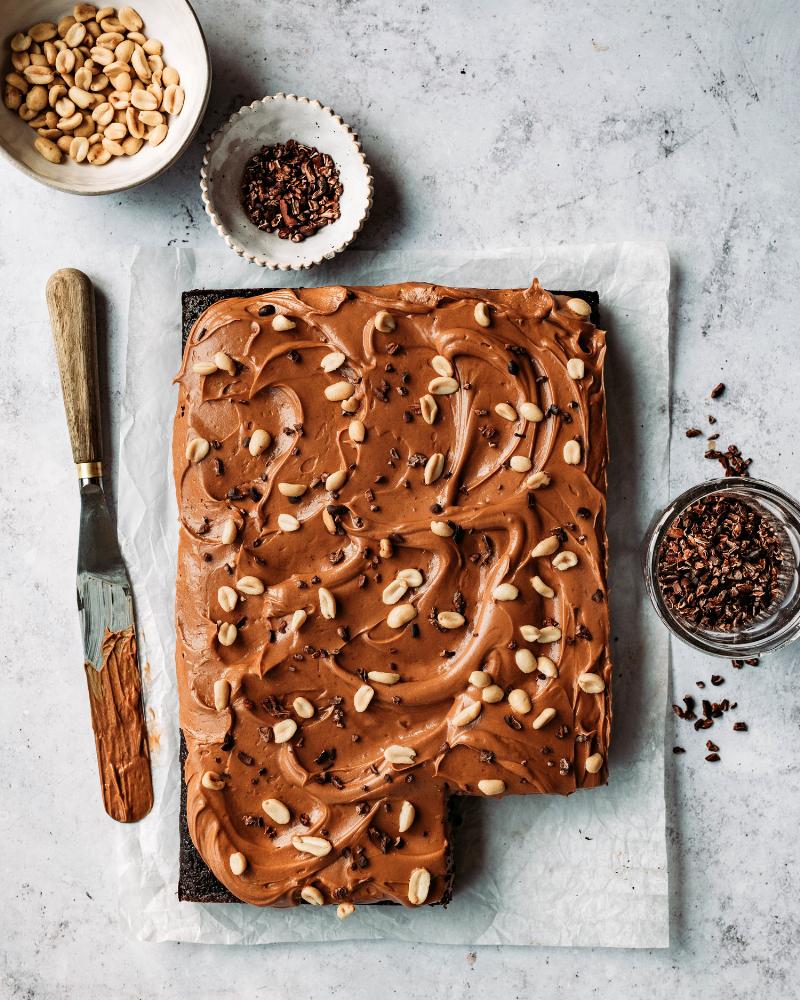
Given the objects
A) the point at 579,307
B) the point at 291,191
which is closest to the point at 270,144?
the point at 291,191

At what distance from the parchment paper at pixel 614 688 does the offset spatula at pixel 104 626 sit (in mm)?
49

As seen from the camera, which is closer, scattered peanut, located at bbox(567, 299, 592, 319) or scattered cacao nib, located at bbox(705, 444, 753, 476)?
scattered peanut, located at bbox(567, 299, 592, 319)

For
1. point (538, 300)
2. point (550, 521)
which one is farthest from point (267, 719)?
point (538, 300)

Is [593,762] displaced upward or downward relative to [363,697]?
downward

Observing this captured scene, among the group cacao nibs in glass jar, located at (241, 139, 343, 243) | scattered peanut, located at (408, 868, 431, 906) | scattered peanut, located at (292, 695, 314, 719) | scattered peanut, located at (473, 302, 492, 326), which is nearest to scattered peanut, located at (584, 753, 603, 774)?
scattered peanut, located at (408, 868, 431, 906)

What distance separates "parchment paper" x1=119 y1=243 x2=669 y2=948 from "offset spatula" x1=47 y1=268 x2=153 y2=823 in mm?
49

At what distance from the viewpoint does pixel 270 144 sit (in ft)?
9.26

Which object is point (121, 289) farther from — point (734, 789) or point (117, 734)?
point (734, 789)

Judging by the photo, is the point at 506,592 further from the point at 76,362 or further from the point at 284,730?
the point at 76,362

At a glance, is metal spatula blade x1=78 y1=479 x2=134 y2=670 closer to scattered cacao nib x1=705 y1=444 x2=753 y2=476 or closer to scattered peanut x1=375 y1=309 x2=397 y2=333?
scattered peanut x1=375 y1=309 x2=397 y2=333

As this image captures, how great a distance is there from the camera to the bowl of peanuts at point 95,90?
2.76 meters

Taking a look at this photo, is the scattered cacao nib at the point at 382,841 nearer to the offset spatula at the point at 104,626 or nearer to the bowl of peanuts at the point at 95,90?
the offset spatula at the point at 104,626

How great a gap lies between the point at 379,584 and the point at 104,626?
3.26ft

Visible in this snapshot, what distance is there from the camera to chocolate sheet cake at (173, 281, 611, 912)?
2.52 metres
